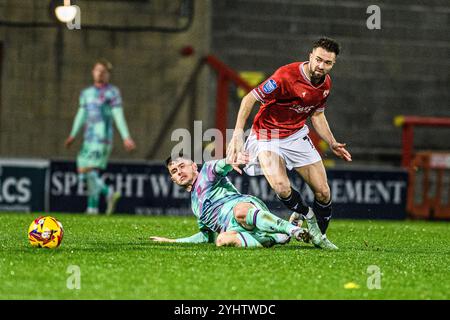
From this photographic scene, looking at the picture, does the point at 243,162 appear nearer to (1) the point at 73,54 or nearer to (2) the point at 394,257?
(2) the point at 394,257

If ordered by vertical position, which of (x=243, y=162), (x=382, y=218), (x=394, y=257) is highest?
(x=243, y=162)

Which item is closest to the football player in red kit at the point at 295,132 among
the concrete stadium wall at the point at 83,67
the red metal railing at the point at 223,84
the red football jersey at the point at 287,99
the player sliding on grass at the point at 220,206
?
the red football jersey at the point at 287,99

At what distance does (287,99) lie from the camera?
9.50 m

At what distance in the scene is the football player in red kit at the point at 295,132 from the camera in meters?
9.22

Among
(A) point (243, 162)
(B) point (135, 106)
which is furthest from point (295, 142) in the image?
(B) point (135, 106)

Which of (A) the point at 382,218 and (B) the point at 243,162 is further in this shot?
(A) the point at 382,218

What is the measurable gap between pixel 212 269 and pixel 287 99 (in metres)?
2.27

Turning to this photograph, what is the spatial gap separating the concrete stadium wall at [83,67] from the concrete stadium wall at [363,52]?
0.63m

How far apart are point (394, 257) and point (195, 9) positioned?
8.35m

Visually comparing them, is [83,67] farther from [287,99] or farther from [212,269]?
[212,269]

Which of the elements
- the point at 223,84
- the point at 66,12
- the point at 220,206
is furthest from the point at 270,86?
the point at 66,12

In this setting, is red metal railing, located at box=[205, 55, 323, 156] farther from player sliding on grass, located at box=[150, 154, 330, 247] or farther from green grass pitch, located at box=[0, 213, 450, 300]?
player sliding on grass, located at box=[150, 154, 330, 247]

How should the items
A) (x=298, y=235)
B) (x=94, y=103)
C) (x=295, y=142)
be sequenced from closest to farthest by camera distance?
1. (x=298, y=235)
2. (x=295, y=142)
3. (x=94, y=103)

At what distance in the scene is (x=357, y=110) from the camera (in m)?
17.2
